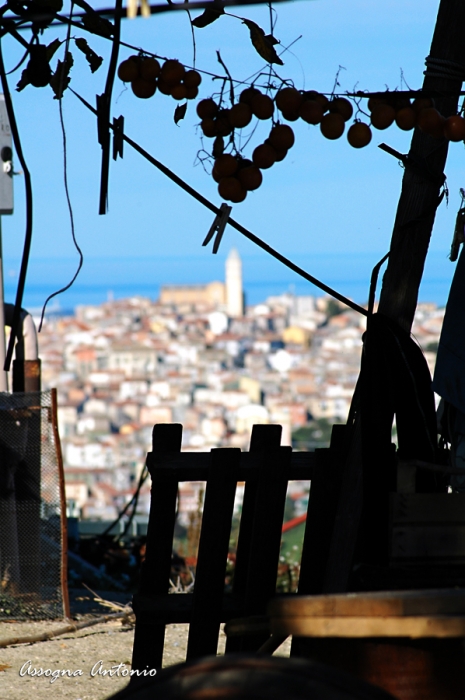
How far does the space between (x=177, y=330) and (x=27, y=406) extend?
4610 cm

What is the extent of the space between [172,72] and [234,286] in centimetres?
5939

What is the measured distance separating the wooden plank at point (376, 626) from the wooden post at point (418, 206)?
121 centimetres

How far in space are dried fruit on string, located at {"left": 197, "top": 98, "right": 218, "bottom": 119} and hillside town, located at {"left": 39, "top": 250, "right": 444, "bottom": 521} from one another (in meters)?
18.9

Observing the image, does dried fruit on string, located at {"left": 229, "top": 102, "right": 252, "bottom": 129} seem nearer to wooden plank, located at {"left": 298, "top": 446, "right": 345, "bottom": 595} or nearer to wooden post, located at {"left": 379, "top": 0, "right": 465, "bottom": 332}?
wooden post, located at {"left": 379, "top": 0, "right": 465, "bottom": 332}

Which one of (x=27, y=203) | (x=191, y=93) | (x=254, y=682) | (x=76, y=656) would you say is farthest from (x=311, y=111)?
(x=76, y=656)

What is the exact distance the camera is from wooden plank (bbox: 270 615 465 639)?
178cm

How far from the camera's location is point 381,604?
180 cm

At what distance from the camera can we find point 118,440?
1258 inches

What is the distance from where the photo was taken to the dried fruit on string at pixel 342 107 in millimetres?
2602

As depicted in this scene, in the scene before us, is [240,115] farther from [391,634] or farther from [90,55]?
[391,634]

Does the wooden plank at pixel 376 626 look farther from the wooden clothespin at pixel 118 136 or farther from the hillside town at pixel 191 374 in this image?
the hillside town at pixel 191 374

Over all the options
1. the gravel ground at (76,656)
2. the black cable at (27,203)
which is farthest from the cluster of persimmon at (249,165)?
the gravel ground at (76,656)

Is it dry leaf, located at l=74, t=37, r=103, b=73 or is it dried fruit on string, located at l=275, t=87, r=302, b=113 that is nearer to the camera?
dried fruit on string, located at l=275, t=87, r=302, b=113

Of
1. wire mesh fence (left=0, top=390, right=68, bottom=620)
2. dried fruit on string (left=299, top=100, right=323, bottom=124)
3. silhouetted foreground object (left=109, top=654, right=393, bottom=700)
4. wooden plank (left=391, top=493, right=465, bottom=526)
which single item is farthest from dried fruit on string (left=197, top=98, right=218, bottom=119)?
wire mesh fence (left=0, top=390, right=68, bottom=620)
